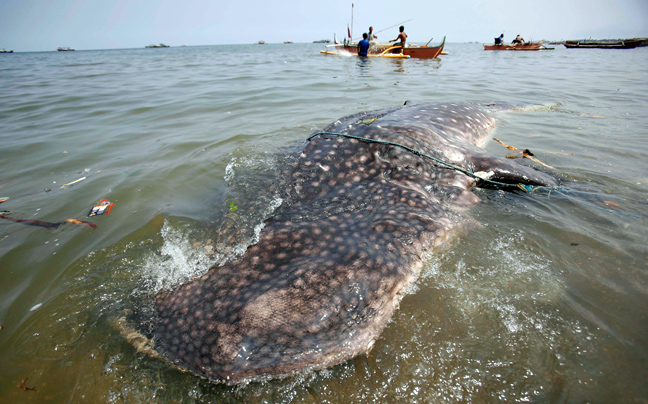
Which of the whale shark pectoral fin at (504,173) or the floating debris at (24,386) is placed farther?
the whale shark pectoral fin at (504,173)

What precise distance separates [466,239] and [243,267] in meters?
1.84

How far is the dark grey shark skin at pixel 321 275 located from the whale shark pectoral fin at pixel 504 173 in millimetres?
16

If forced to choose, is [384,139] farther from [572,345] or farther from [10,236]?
[10,236]

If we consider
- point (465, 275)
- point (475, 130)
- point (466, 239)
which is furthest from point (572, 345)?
point (475, 130)

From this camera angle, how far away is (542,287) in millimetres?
2039

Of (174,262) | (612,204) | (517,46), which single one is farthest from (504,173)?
(517,46)

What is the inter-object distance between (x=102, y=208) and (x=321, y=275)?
10.3 ft

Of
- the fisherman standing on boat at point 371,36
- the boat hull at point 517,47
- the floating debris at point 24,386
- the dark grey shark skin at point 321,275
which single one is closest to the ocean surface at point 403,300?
the floating debris at point 24,386

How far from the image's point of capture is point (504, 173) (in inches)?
127

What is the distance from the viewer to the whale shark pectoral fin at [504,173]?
3.22 m

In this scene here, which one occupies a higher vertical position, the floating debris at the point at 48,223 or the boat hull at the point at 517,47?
the boat hull at the point at 517,47

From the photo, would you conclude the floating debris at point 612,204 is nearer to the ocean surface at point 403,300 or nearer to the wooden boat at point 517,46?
the ocean surface at point 403,300

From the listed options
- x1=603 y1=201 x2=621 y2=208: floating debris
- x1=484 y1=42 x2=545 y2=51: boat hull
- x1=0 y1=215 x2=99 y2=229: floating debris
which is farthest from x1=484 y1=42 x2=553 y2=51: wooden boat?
x1=0 y1=215 x2=99 y2=229: floating debris

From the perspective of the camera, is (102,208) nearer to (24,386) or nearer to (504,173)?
(24,386)
